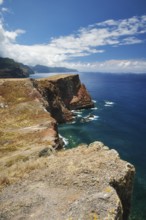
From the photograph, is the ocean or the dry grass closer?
the dry grass

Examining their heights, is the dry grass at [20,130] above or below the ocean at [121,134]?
above

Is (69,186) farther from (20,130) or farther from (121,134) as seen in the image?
(121,134)

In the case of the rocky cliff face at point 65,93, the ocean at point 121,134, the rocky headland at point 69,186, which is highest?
the rocky headland at point 69,186

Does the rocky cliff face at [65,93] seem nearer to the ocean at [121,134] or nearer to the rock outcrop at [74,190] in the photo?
the ocean at [121,134]

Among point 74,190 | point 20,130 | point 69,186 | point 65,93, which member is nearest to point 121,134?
point 20,130

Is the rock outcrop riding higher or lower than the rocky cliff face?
higher

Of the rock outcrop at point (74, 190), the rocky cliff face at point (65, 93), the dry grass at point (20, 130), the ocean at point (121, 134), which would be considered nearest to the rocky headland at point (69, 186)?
the rock outcrop at point (74, 190)

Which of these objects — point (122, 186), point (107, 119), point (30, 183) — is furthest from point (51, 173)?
point (107, 119)

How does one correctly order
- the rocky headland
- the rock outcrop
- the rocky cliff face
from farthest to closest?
1. the rocky cliff face
2. the rocky headland
3. the rock outcrop

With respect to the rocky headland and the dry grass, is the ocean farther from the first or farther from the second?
the rocky headland

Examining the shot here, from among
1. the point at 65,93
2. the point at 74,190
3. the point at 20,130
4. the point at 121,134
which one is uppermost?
the point at 74,190

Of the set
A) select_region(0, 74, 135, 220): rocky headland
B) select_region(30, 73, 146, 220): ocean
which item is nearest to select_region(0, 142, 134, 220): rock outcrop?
select_region(0, 74, 135, 220): rocky headland
